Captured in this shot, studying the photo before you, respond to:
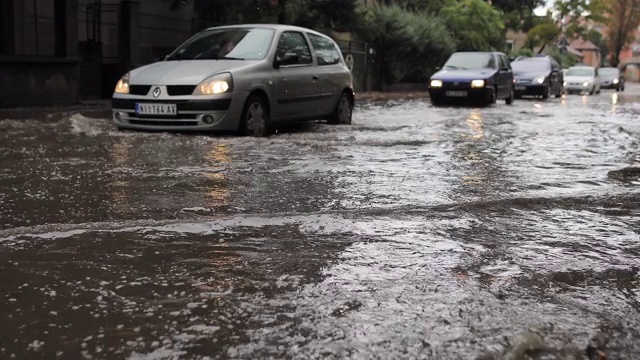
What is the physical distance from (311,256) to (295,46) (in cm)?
677

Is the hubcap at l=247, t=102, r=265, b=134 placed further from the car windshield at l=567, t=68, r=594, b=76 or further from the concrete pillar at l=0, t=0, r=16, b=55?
the car windshield at l=567, t=68, r=594, b=76

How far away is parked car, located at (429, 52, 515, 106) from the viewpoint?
61.3ft

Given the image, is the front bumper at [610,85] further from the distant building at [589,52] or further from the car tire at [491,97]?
the distant building at [589,52]

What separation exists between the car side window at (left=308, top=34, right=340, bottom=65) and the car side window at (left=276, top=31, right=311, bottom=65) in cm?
24

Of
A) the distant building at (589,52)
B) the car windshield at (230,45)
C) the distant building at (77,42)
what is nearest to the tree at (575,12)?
the distant building at (77,42)

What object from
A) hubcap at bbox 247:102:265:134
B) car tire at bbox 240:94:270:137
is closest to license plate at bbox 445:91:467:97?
car tire at bbox 240:94:270:137

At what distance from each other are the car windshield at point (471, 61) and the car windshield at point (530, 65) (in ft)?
18.3

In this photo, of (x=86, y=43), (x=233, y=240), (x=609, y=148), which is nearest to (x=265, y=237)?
(x=233, y=240)

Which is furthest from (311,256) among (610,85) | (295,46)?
(610,85)

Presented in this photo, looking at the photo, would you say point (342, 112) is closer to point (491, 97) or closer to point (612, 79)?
point (491, 97)

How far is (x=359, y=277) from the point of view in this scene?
3383 mm

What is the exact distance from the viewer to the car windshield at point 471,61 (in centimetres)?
2014

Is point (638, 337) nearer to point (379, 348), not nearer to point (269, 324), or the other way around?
point (379, 348)

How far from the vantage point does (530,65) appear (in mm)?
26172
